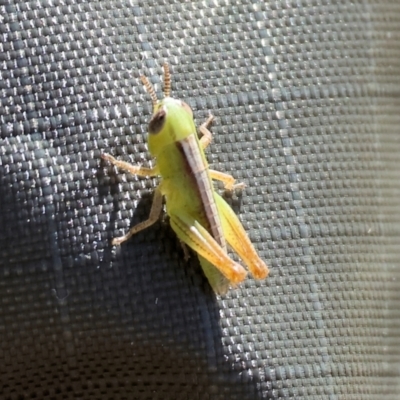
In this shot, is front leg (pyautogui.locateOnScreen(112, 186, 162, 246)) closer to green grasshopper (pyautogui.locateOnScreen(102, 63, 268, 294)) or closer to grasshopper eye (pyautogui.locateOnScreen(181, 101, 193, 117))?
green grasshopper (pyautogui.locateOnScreen(102, 63, 268, 294))

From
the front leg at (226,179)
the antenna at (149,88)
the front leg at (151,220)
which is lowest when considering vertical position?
the front leg at (151,220)

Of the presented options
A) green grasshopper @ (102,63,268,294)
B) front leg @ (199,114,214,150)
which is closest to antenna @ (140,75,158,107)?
green grasshopper @ (102,63,268,294)

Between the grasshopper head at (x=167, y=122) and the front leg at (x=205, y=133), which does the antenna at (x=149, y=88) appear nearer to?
the grasshopper head at (x=167, y=122)

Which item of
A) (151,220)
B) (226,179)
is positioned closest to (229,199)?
(226,179)

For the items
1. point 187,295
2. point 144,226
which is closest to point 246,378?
point 187,295

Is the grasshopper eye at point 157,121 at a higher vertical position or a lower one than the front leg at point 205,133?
higher

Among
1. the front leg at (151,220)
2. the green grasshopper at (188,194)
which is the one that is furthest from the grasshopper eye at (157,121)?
the front leg at (151,220)

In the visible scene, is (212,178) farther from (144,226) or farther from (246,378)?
(246,378)
